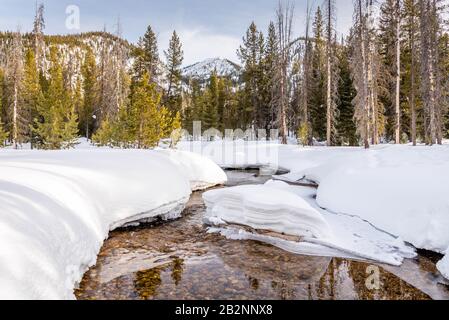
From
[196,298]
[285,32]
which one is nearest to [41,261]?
[196,298]

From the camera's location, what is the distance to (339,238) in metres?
6.72

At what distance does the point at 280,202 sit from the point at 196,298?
126 inches

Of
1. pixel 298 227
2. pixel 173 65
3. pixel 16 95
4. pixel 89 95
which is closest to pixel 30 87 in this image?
pixel 16 95

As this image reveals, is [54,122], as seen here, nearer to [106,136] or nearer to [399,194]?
[106,136]

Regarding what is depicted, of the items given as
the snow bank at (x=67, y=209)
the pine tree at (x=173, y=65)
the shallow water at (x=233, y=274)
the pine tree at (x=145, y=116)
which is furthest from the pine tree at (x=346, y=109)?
the shallow water at (x=233, y=274)

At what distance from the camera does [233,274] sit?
5.29 m

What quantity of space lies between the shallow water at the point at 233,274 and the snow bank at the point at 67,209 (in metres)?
0.57

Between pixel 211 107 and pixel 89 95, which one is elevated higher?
pixel 89 95

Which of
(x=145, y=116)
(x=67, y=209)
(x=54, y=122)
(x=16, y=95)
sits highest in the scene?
(x=16, y=95)

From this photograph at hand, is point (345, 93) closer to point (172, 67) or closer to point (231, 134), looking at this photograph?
point (231, 134)

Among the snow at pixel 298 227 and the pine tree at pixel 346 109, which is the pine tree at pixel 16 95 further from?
the pine tree at pixel 346 109

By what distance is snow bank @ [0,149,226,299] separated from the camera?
3.43 m

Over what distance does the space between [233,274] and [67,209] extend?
123 inches

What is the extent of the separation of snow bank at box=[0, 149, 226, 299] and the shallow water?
57 centimetres
